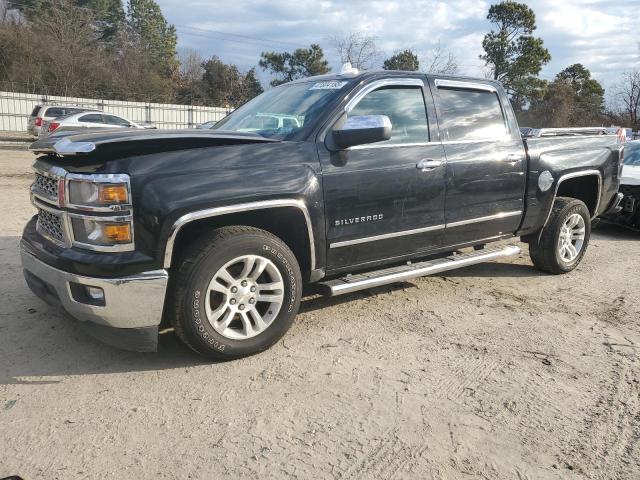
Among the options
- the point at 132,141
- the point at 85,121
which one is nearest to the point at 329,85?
the point at 132,141

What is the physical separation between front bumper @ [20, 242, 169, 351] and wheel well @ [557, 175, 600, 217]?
4669 millimetres

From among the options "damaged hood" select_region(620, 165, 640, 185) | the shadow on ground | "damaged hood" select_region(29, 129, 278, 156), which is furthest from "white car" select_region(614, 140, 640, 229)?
"damaged hood" select_region(29, 129, 278, 156)

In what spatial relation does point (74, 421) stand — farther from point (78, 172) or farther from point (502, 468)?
point (502, 468)

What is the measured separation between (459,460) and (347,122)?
224cm

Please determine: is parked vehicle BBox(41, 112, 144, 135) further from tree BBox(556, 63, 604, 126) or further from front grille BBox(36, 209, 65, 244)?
tree BBox(556, 63, 604, 126)

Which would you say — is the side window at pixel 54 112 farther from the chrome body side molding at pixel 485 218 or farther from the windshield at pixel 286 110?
the chrome body side molding at pixel 485 218

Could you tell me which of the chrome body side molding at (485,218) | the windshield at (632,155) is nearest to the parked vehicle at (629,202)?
the windshield at (632,155)

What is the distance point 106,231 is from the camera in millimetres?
3098

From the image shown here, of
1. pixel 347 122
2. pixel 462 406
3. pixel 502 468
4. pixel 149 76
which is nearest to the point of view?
pixel 502 468

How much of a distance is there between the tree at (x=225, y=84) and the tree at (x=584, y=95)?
Answer: 27136 mm

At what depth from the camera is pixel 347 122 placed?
370 centimetres

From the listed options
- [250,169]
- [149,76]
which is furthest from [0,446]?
[149,76]

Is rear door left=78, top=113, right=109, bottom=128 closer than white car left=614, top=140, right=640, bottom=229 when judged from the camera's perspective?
No

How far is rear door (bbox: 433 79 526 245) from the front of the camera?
458cm
